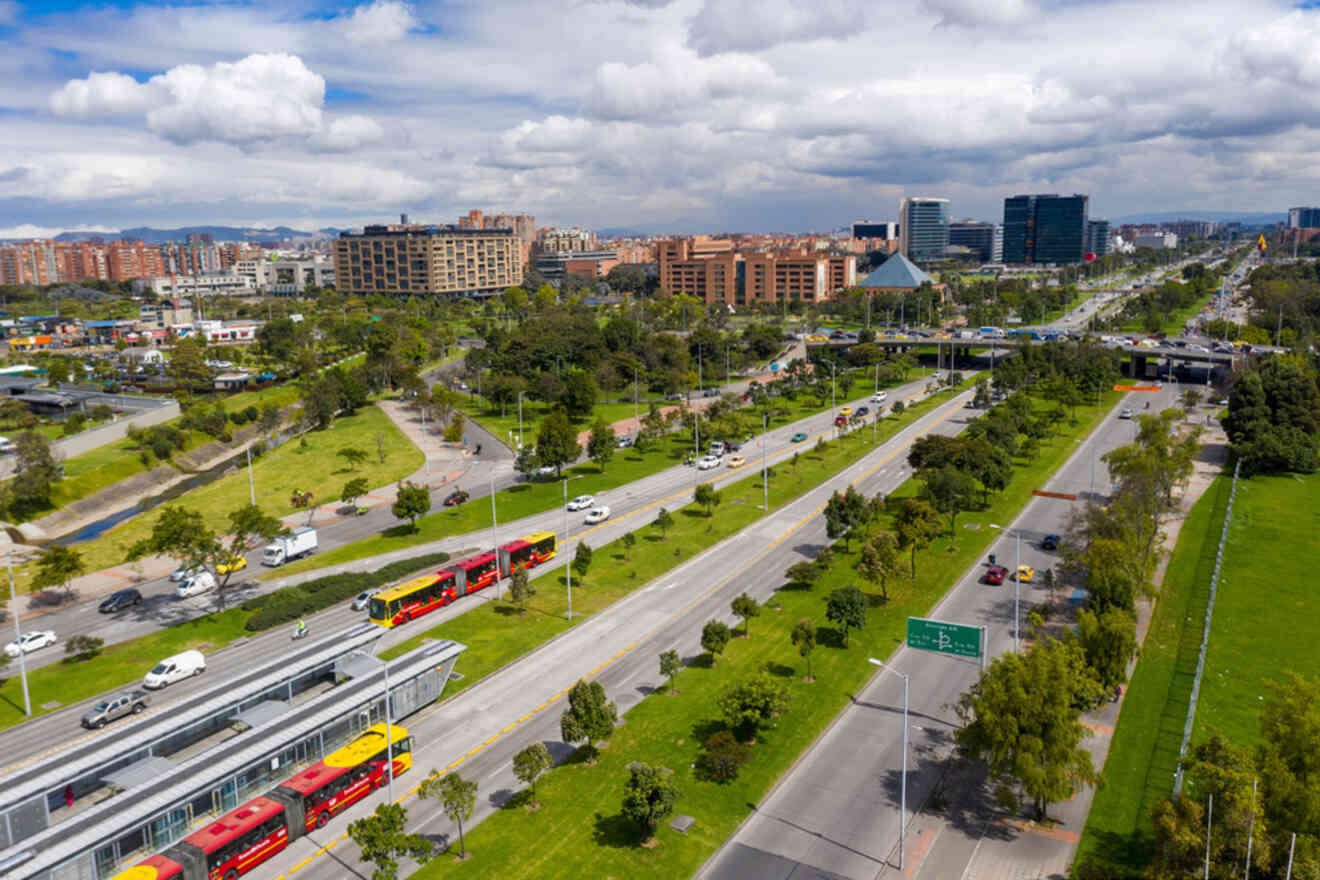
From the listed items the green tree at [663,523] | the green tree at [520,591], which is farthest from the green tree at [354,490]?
the green tree at [663,523]

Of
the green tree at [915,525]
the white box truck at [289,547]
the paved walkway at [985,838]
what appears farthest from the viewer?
the white box truck at [289,547]

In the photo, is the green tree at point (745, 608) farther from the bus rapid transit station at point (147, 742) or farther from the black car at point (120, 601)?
the black car at point (120, 601)

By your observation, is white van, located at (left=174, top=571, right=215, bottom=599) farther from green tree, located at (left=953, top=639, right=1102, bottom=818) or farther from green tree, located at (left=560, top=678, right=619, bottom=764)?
green tree, located at (left=953, top=639, right=1102, bottom=818)

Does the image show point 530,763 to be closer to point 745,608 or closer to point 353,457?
point 745,608

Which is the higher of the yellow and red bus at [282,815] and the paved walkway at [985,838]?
the yellow and red bus at [282,815]

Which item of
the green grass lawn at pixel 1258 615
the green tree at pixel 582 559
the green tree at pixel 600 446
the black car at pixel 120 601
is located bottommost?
the black car at pixel 120 601

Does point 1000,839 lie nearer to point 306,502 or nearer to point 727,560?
point 727,560

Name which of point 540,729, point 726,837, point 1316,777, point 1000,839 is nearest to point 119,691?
point 540,729

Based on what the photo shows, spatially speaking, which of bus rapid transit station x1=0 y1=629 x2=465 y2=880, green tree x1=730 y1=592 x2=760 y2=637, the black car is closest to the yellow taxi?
the black car

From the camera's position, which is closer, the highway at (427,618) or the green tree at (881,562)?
the highway at (427,618)
